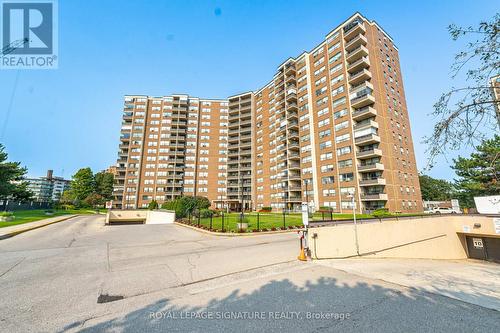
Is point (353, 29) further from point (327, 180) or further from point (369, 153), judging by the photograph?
point (327, 180)

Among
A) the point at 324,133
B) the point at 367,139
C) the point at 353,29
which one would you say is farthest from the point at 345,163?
the point at 353,29

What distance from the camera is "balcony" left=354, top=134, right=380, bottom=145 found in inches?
1577

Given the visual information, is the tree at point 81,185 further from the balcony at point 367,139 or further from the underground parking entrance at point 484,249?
the underground parking entrance at point 484,249

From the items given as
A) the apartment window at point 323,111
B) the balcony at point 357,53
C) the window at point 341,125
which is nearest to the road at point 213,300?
the window at point 341,125

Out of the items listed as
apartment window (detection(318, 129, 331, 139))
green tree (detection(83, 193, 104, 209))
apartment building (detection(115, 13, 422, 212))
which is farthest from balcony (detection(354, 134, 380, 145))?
green tree (detection(83, 193, 104, 209))

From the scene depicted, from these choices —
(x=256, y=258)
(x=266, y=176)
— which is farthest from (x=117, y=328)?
(x=266, y=176)

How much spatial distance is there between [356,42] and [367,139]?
2190 centimetres

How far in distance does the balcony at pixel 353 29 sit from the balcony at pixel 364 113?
17.4 m

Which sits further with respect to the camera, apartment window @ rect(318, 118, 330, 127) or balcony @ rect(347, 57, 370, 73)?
apartment window @ rect(318, 118, 330, 127)

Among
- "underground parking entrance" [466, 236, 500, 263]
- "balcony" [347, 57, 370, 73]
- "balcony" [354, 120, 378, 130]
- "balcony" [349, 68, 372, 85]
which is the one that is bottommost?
Result: "underground parking entrance" [466, 236, 500, 263]

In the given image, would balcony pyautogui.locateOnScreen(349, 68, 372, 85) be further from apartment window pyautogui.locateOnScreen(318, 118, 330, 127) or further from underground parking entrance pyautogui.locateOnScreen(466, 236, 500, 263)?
underground parking entrance pyautogui.locateOnScreen(466, 236, 500, 263)

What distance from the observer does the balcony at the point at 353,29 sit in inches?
1785

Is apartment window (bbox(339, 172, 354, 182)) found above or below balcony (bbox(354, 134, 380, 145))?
below

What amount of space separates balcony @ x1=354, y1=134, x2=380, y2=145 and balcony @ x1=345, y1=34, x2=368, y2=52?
20917mm
